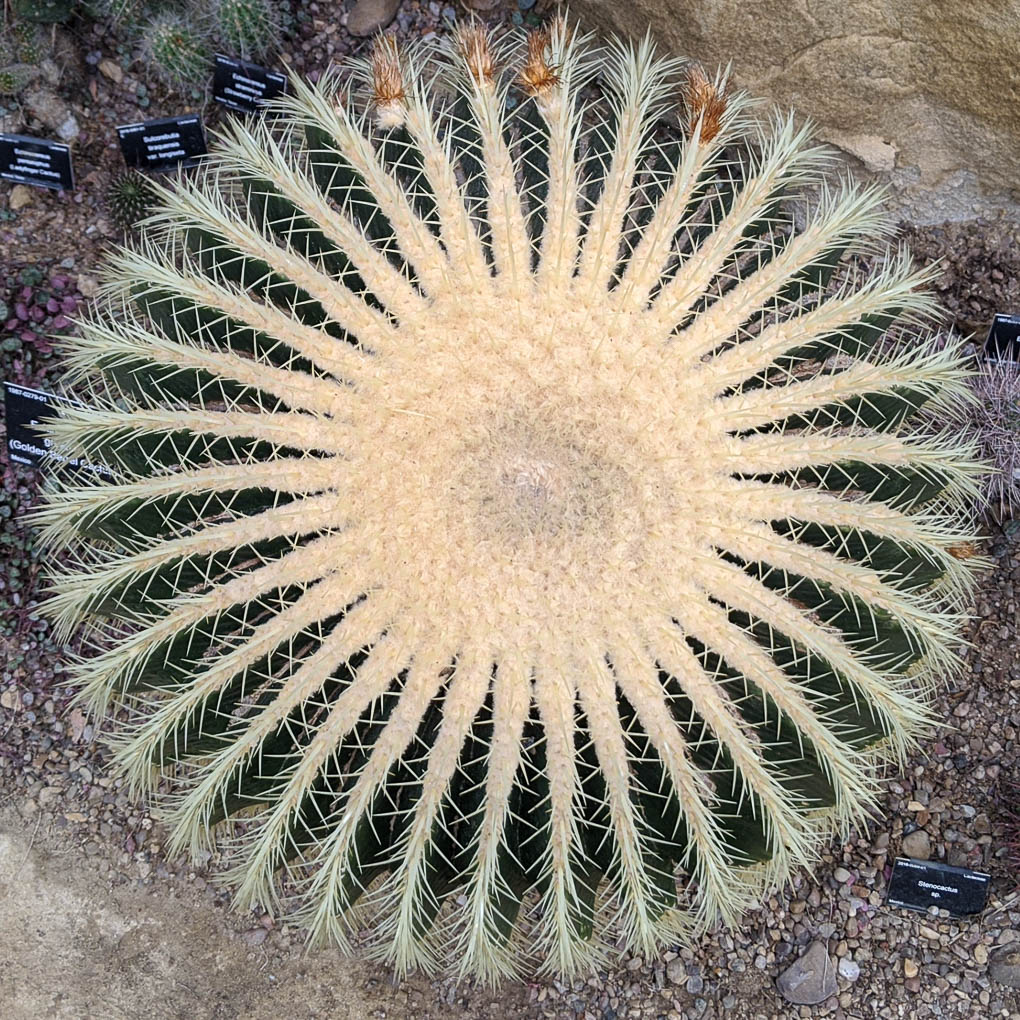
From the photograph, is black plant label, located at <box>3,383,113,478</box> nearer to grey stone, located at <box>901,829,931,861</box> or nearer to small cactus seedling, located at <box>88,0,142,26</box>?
small cactus seedling, located at <box>88,0,142,26</box>

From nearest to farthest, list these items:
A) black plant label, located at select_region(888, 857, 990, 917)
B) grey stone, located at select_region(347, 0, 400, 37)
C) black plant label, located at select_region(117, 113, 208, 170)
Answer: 1. black plant label, located at select_region(888, 857, 990, 917)
2. black plant label, located at select_region(117, 113, 208, 170)
3. grey stone, located at select_region(347, 0, 400, 37)

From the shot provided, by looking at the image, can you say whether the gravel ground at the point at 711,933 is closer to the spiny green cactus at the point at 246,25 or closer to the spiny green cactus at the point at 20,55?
the spiny green cactus at the point at 20,55

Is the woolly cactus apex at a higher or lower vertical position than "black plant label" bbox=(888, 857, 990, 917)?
higher

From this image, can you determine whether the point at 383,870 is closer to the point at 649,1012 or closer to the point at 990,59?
the point at 649,1012

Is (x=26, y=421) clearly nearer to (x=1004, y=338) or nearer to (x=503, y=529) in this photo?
(x=503, y=529)

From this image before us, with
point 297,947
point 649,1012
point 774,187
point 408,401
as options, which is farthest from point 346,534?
point 649,1012

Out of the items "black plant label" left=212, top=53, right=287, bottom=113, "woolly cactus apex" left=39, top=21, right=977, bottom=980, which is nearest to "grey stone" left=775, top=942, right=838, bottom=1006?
"woolly cactus apex" left=39, top=21, right=977, bottom=980
